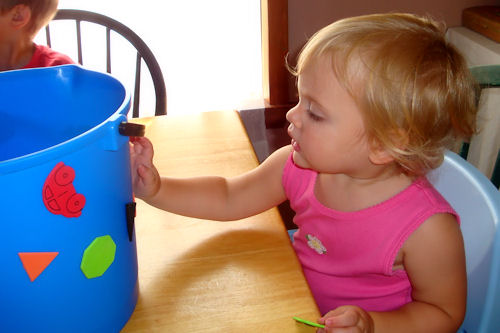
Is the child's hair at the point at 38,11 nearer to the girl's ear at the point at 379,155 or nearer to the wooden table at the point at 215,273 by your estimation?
the wooden table at the point at 215,273

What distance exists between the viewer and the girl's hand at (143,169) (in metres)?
0.71

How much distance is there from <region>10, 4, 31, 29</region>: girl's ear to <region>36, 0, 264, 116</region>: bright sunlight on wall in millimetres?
787

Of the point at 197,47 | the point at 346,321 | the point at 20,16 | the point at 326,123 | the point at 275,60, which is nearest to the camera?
the point at 346,321

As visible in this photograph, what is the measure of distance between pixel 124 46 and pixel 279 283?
1641 millimetres

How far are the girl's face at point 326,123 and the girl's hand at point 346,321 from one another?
214 mm

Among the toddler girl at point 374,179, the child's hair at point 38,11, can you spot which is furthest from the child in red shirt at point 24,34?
the toddler girl at point 374,179

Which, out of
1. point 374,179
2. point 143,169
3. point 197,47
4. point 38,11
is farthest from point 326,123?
point 197,47

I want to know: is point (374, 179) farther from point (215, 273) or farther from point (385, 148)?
point (215, 273)

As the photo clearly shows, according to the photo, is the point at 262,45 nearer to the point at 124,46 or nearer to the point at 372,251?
the point at 124,46

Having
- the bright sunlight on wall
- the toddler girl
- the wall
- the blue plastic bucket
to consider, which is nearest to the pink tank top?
the toddler girl

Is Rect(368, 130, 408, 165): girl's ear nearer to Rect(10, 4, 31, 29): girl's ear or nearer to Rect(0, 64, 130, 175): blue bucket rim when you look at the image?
Rect(0, 64, 130, 175): blue bucket rim

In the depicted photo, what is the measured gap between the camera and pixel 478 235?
73 centimetres

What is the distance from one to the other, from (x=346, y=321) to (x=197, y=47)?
68.5 inches

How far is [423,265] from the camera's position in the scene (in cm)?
71
